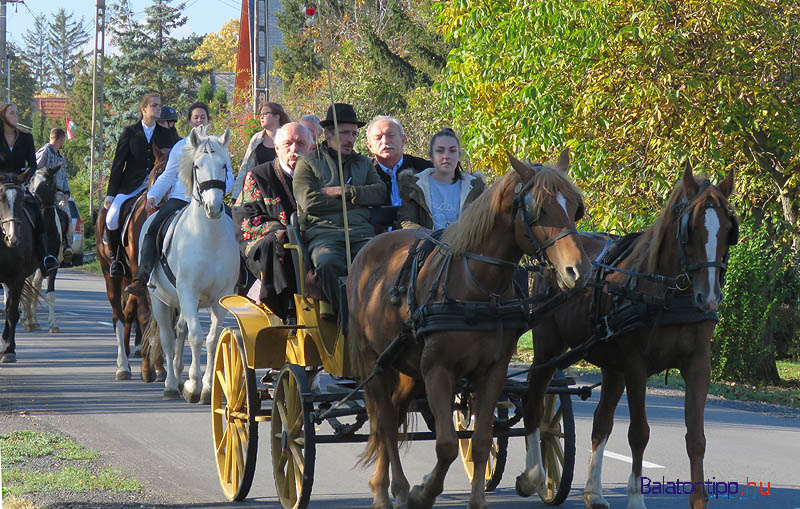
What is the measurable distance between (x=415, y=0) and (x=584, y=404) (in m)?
26.4

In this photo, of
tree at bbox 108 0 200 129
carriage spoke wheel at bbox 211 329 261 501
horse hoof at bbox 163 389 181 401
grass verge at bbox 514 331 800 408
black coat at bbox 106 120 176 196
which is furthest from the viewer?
tree at bbox 108 0 200 129

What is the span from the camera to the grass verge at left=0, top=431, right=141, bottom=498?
7.14 meters

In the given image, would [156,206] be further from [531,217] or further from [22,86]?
[22,86]

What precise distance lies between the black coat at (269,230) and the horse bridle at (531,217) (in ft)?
7.66

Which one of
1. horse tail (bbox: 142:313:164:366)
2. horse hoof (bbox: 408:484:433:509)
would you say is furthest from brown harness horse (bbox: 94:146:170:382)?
horse hoof (bbox: 408:484:433:509)

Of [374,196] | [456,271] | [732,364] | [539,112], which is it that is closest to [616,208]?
[539,112]

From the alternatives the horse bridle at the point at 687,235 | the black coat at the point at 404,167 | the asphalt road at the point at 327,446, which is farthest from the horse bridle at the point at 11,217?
the horse bridle at the point at 687,235

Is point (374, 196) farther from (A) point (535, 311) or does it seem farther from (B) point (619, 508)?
(B) point (619, 508)

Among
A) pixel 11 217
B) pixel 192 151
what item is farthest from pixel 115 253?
pixel 192 151

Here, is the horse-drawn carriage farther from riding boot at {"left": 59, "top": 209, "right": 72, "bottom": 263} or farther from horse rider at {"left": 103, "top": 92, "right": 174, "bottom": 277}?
riding boot at {"left": 59, "top": 209, "right": 72, "bottom": 263}

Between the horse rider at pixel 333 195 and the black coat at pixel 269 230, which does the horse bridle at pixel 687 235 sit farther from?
the black coat at pixel 269 230

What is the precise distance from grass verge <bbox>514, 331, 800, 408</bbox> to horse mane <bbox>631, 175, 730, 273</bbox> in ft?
14.4

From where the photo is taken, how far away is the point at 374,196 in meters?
7.06

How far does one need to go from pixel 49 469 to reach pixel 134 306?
17.2 ft
